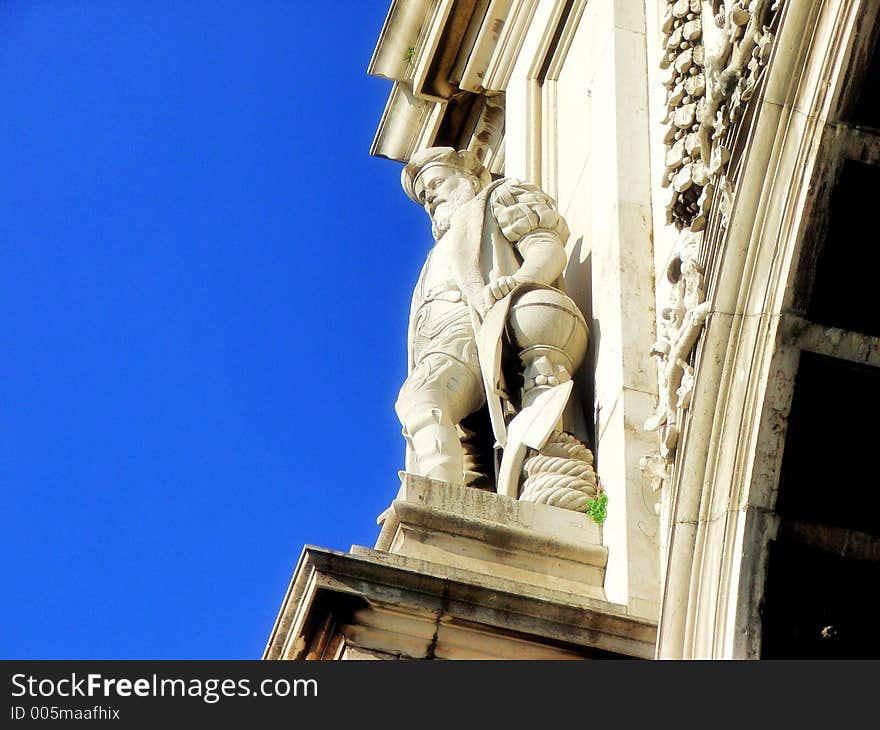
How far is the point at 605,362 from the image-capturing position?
10016mm

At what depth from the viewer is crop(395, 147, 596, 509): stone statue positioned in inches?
385

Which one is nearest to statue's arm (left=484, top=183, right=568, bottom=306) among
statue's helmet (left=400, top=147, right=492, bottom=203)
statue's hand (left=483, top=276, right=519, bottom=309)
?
statue's hand (left=483, top=276, right=519, bottom=309)

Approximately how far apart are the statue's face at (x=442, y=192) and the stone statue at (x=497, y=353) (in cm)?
55

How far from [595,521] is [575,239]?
2.88m

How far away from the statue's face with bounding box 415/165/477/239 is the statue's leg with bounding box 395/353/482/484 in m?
1.73

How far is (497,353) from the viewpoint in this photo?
10.1 metres

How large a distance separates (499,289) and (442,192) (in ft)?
6.86

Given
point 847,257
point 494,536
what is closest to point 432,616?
point 494,536

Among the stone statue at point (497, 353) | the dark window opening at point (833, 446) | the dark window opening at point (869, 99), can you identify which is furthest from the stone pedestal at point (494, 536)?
the dark window opening at point (869, 99)

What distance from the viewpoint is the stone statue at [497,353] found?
32.1ft

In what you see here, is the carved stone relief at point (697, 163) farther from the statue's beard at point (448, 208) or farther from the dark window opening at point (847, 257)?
the statue's beard at point (448, 208)

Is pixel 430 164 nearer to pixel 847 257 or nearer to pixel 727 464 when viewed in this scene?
pixel 847 257
